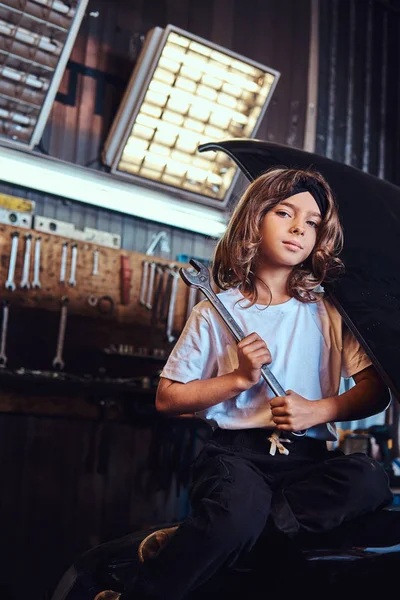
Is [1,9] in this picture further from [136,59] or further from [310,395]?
[310,395]

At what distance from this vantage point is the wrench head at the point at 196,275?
4.14 ft

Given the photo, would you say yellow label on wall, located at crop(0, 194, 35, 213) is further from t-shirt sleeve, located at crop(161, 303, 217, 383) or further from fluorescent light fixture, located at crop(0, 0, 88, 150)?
t-shirt sleeve, located at crop(161, 303, 217, 383)

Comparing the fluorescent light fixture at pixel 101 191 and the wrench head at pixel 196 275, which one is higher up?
the fluorescent light fixture at pixel 101 191

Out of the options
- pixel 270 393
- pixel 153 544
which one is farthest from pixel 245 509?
pixel 270 393

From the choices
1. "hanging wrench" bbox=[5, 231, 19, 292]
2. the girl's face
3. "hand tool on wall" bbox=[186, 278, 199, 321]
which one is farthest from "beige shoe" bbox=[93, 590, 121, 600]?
"hand tool on wall" bbox=[186, 278, 199, 321]

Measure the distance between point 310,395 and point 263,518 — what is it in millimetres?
346

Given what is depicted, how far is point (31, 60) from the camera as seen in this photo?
3057 millimetres

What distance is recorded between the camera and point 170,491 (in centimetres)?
294

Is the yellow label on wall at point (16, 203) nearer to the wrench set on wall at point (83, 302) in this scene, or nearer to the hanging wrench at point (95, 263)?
the wrench set on wall at point (83, 302)

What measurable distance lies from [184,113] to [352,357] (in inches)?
95.2

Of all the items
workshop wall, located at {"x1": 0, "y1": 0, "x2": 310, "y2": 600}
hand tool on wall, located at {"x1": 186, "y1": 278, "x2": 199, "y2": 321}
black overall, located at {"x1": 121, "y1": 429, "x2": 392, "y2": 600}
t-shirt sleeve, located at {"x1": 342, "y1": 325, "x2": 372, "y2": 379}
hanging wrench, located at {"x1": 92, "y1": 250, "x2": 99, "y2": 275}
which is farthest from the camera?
hand tool on wall, located at {"x1": 186, "y1": 278, "x2": 199, "y2": 321}

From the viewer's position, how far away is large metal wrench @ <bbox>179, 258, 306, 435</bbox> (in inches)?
48.8

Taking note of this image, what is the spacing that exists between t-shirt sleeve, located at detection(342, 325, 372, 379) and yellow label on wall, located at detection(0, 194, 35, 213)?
2078 mm

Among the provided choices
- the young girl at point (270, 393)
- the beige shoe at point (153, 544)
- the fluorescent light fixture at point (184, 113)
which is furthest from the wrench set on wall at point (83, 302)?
the beige shoe at point (153, 544)
